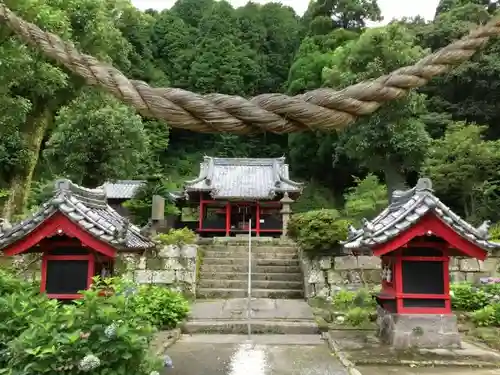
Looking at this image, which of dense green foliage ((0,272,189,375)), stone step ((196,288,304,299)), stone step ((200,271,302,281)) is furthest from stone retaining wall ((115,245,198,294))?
dense green foliage ((0,272,189,375))

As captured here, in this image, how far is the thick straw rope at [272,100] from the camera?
1100 mm

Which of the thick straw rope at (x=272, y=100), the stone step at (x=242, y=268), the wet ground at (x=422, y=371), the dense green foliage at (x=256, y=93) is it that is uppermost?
the dense green foliage at (x=256, y=93)

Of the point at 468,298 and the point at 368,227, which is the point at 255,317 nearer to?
the point at 368,227

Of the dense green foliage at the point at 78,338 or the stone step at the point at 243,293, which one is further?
the stone step at the point at 243,293

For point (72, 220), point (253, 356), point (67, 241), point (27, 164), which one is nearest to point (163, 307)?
point (253, 356)

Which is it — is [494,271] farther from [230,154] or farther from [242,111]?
[230,154]

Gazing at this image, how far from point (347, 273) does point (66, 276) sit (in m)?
8.06

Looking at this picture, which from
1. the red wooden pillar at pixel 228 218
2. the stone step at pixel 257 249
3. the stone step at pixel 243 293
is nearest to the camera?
the stone step at pixel 243 293

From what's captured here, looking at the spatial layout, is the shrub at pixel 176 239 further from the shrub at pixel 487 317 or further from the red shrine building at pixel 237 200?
the red shrine building at pixel 237 200

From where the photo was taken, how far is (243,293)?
13055mm

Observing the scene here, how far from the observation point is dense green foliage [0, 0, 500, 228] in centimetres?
1535

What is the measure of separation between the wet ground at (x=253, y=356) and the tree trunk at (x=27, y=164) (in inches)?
438

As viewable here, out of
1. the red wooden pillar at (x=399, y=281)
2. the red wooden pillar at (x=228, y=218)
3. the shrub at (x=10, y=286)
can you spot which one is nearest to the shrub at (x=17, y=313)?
the shrub at (x=10, y=286)

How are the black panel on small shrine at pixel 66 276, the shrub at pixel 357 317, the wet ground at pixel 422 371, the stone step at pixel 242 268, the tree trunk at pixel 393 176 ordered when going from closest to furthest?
the wet ground at pixel 422 371 < the black panel on small shrine at pixel 66 276 < the shrub at pixel 357 317 < the stone step at pixel 242 268 < the tree trunk at pixel 393 176
